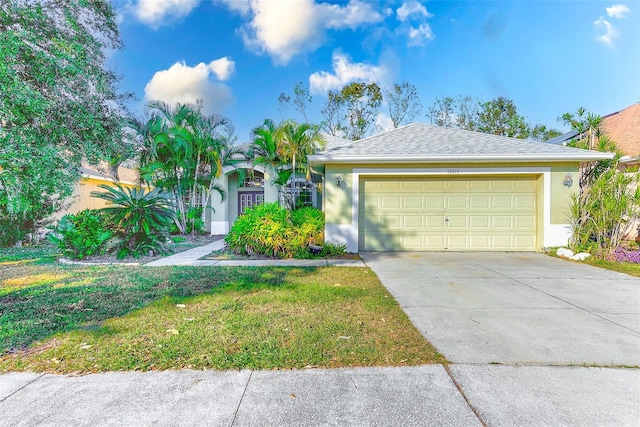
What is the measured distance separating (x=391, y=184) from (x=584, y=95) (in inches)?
396

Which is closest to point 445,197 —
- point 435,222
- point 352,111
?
point 435,222

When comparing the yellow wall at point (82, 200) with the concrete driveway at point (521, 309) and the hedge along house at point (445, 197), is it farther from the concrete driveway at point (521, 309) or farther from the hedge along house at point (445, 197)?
the concrete driveway at point (521, 309)

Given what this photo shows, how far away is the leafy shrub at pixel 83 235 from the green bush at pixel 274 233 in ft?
10.0

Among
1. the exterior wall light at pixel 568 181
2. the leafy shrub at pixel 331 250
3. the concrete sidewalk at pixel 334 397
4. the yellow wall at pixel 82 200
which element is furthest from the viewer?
the yellow wall at pixel 82 200

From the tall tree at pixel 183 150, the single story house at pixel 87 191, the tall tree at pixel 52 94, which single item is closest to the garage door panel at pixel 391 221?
the tall tree at pixel 183 150

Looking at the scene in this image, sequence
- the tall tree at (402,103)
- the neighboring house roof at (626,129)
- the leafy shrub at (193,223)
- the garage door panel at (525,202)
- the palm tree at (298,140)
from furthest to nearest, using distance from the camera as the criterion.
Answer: the tall tree at (402,103) → the leafy shrub at (193,223) → the neighboring house roof at (626,129) → the palm tree at (298,140) → the garage door panel at (525,202)

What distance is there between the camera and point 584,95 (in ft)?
42.0

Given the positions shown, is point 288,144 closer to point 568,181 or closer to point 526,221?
point 526,221

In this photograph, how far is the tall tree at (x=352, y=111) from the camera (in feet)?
78.6

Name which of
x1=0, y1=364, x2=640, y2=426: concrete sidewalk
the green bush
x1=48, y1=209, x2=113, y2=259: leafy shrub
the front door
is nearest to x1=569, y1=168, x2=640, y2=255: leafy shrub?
x1=0, y1=364, x2=640, y2=426: concrete sidewalk

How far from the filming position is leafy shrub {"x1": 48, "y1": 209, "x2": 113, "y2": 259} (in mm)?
7734

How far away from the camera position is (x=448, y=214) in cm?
→ 923

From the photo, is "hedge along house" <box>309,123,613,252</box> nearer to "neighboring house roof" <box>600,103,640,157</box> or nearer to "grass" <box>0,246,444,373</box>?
"grass" <box>0,246,444,373</box>

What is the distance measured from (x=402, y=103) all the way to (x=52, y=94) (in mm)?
22598
